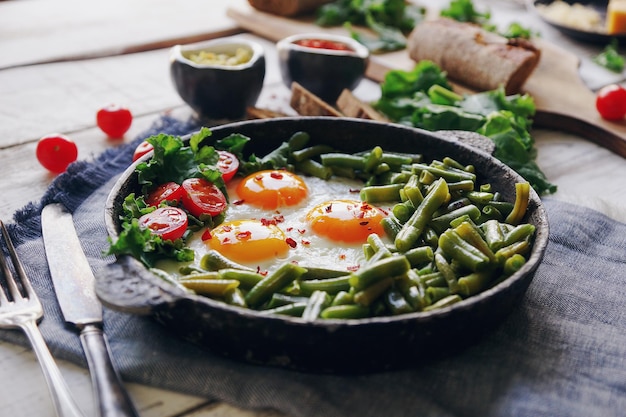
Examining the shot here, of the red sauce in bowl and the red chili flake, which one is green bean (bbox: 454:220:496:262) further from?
the red sauce in bowl

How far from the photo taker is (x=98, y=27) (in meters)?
6.22

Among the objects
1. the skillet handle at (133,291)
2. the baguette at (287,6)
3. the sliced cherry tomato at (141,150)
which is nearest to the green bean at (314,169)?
the sliced cherry tomato at (141,150)

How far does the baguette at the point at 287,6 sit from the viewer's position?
620 centimetres

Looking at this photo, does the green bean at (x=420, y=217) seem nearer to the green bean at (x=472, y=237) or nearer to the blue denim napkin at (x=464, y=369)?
the green bean at (x=472, y=237)

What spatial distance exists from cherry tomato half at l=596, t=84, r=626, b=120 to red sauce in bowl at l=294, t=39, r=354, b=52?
1.71 metres

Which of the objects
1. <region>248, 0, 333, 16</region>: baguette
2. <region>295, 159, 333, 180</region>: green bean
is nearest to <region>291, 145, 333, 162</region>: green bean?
<region>295, 159, 333, 180</region>: green bean

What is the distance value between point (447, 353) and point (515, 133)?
76.7 inches

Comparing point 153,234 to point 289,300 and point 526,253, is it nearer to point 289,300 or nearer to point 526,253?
point 289,300

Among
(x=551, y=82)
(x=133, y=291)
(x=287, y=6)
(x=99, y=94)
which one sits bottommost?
(x=99, y=94)

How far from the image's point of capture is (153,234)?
9.40 feet

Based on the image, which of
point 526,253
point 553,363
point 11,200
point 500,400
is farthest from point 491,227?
point 11,200

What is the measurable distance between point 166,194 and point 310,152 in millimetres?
828

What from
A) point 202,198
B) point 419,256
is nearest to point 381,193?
point 419,256

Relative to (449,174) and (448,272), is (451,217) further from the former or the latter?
(448,272)
